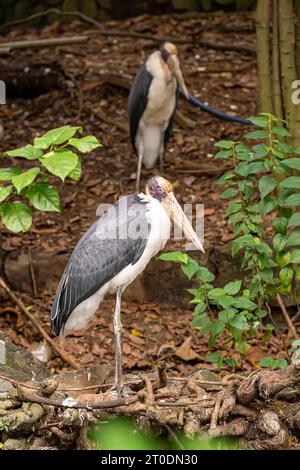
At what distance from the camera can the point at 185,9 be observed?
10.3m

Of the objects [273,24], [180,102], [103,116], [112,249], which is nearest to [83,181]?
[103,116]

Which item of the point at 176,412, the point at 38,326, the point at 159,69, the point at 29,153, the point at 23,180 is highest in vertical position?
the point at 159,69

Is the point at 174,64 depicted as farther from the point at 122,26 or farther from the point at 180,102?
the point at 122,26

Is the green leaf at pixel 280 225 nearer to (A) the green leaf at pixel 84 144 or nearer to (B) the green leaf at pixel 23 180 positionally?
(A) the green leaf at pixel 84 144

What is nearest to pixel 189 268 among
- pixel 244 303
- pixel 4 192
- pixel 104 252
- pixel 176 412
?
pixel 244 303

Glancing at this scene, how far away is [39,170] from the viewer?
4.92 metres

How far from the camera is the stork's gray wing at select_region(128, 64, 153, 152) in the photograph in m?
8.09

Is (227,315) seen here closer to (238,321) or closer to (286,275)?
(238,321)

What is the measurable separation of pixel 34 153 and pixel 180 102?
4.37 meters

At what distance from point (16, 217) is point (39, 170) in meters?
0.39

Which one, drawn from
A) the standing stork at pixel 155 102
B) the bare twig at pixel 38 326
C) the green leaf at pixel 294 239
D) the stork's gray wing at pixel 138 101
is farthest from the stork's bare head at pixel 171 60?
the green leaf at pixel 294 239

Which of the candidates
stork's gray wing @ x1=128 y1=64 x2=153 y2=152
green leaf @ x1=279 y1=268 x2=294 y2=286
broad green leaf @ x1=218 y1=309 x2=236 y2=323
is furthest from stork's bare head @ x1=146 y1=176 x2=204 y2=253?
stork's gray wing @ x1=128 y1=64 x2=153 y2=152

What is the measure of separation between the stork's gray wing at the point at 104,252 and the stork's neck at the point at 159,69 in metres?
3.37

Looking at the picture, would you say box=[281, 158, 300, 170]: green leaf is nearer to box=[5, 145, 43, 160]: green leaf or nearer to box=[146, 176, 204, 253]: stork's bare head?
box=[146, 176, 204, 253]: stork's bare head
